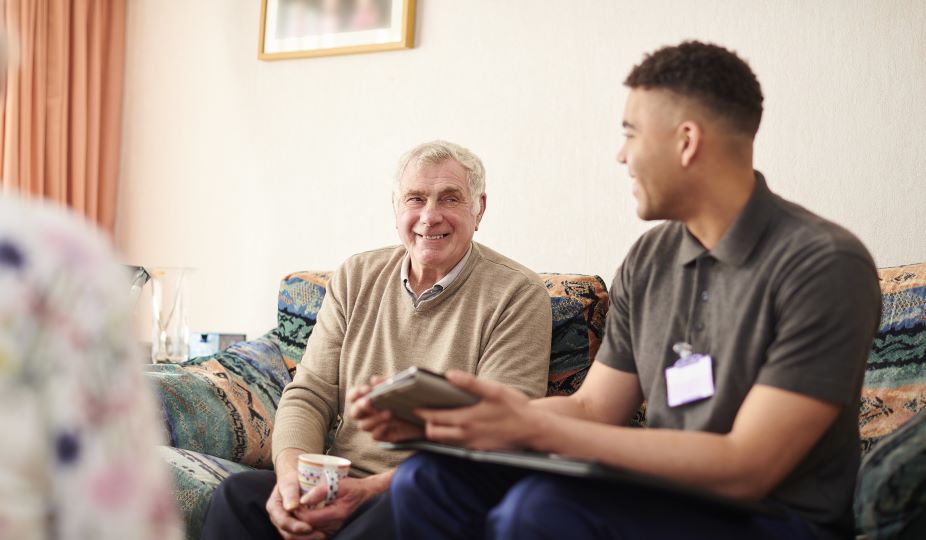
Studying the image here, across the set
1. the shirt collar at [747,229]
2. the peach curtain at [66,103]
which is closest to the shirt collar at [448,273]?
the shirt collar at [747,229]

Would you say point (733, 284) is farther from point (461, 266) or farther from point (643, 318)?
point (461, 266)

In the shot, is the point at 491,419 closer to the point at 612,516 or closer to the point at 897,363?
the point at 612,516

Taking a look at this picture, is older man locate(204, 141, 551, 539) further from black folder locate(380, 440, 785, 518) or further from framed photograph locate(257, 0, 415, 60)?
framed photograph locate(257, 0, 415, 60)

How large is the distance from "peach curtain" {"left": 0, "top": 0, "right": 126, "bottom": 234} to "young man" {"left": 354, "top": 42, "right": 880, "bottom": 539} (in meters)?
2.62

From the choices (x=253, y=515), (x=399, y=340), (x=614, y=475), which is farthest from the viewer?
(x=399, y=340)

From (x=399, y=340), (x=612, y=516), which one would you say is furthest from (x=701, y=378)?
(x=399, y=340)

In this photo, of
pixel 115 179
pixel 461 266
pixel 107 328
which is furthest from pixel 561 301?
pixel 115 179

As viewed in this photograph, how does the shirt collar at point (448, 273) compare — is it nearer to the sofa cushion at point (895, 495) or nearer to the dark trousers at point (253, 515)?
the dark trousers at point (253, 515)

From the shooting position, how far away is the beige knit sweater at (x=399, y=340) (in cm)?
215

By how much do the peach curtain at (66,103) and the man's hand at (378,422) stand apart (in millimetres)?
2526

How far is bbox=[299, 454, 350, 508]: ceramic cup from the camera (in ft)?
5.97

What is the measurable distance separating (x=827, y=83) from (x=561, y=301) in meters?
0.95

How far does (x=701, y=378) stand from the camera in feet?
5.00

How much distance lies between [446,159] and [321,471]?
853mm
